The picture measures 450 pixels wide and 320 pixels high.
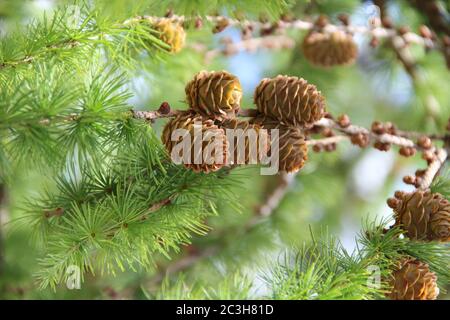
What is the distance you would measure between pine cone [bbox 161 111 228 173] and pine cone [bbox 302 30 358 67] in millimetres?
377

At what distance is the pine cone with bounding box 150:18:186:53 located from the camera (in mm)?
662

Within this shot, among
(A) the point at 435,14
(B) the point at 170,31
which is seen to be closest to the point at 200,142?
(B) the point at 170,31

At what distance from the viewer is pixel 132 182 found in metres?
0.60

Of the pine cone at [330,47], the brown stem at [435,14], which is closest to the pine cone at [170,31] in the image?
the pine cone at [330,47]

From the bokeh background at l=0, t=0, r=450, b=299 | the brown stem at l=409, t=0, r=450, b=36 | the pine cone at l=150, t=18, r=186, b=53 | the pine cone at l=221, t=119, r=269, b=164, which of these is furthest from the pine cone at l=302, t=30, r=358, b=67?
the pine cone at l=221, t=119, r=269, b=164

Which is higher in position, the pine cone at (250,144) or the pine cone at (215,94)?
the pine cone at (215,94)

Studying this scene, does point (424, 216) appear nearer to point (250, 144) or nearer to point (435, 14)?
point (250, 144)

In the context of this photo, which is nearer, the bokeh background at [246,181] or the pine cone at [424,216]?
the pine cone at [424,216]

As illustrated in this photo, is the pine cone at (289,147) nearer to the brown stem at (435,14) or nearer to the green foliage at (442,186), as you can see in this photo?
the green foliage at (442,186)

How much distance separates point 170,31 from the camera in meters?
0.67

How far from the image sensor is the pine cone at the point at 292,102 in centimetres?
57

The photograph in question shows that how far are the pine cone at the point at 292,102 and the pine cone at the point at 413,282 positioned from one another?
160 millimetres

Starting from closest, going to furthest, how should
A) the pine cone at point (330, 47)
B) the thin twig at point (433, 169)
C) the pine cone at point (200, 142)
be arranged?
the pine cone at point (200, 142), the thin twig at point (433, 169), the pine cone at point (330, 47)
